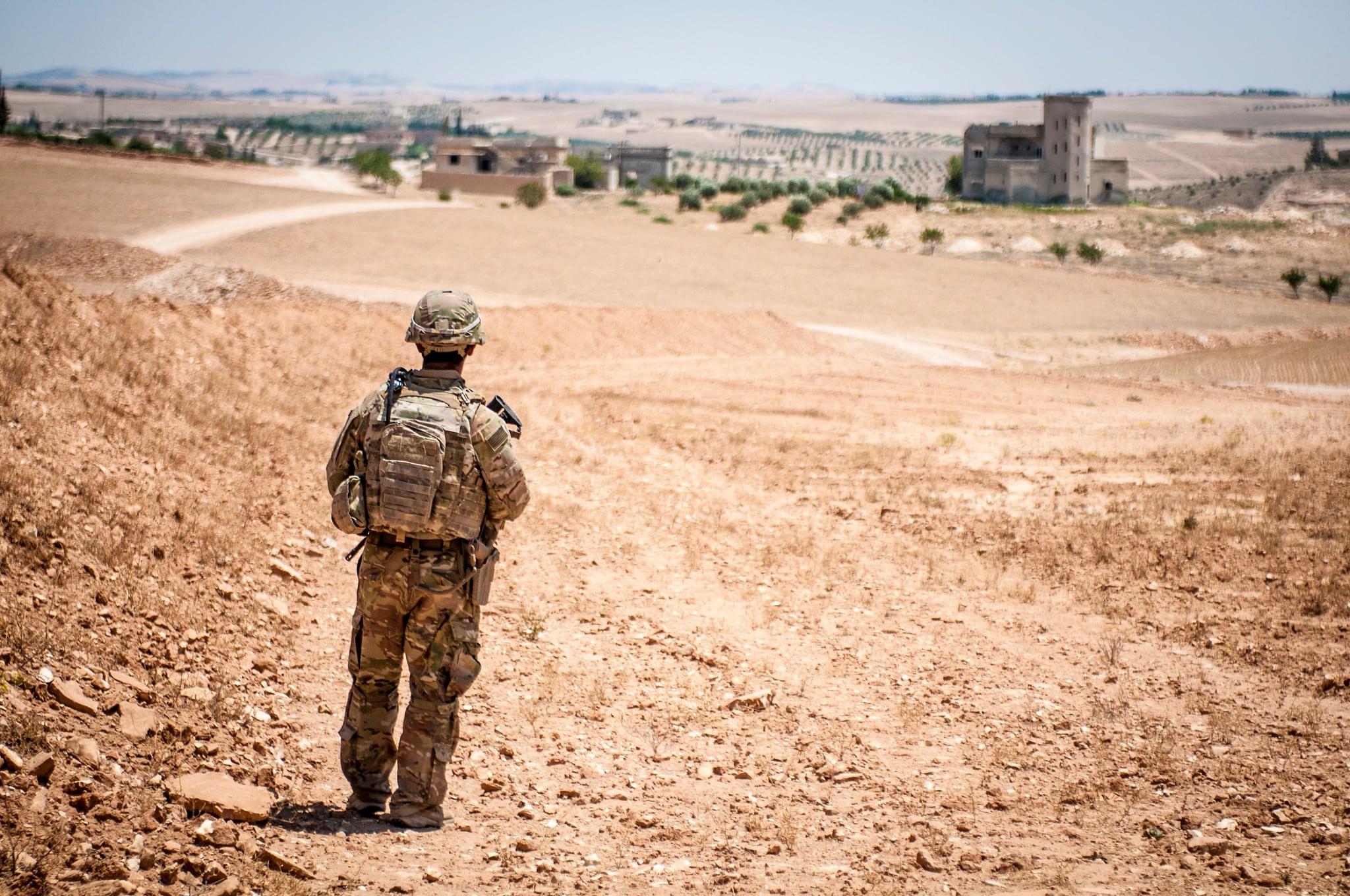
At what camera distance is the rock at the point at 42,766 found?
4.33 m

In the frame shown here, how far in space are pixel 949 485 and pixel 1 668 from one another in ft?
31.3

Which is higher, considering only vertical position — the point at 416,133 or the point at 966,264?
the point at 416,133

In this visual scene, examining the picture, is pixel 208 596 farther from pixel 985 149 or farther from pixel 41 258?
pixel 985 149

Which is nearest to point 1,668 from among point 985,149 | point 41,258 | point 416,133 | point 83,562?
point 83,562

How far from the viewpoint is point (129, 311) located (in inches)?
524

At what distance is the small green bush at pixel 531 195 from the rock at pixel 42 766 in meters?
58.0

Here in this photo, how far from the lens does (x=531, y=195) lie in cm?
6125

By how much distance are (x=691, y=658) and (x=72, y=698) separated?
3783 mm

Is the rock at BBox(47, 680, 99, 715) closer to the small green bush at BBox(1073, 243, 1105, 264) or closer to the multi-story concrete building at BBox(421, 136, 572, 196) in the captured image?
the small green bush at BBox(1073, 243, 1105, 264)

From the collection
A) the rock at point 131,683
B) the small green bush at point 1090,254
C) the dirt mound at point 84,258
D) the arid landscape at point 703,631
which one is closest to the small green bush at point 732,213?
the small green bush at point 1090,254

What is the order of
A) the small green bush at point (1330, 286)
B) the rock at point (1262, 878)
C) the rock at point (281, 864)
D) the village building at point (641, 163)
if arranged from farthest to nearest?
1. the village building at point (641, 163)
2. the small green bush at point (1330, 286)
3. the rock at point (1262, 878)
4. the rock at point (281, 864)

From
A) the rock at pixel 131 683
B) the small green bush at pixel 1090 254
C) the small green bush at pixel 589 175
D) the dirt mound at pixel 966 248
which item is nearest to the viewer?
the rock at pixel 131 683

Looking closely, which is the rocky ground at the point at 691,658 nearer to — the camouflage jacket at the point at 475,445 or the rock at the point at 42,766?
the rock at the point at 42,766

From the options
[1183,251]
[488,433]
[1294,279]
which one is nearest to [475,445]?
[488,433]
